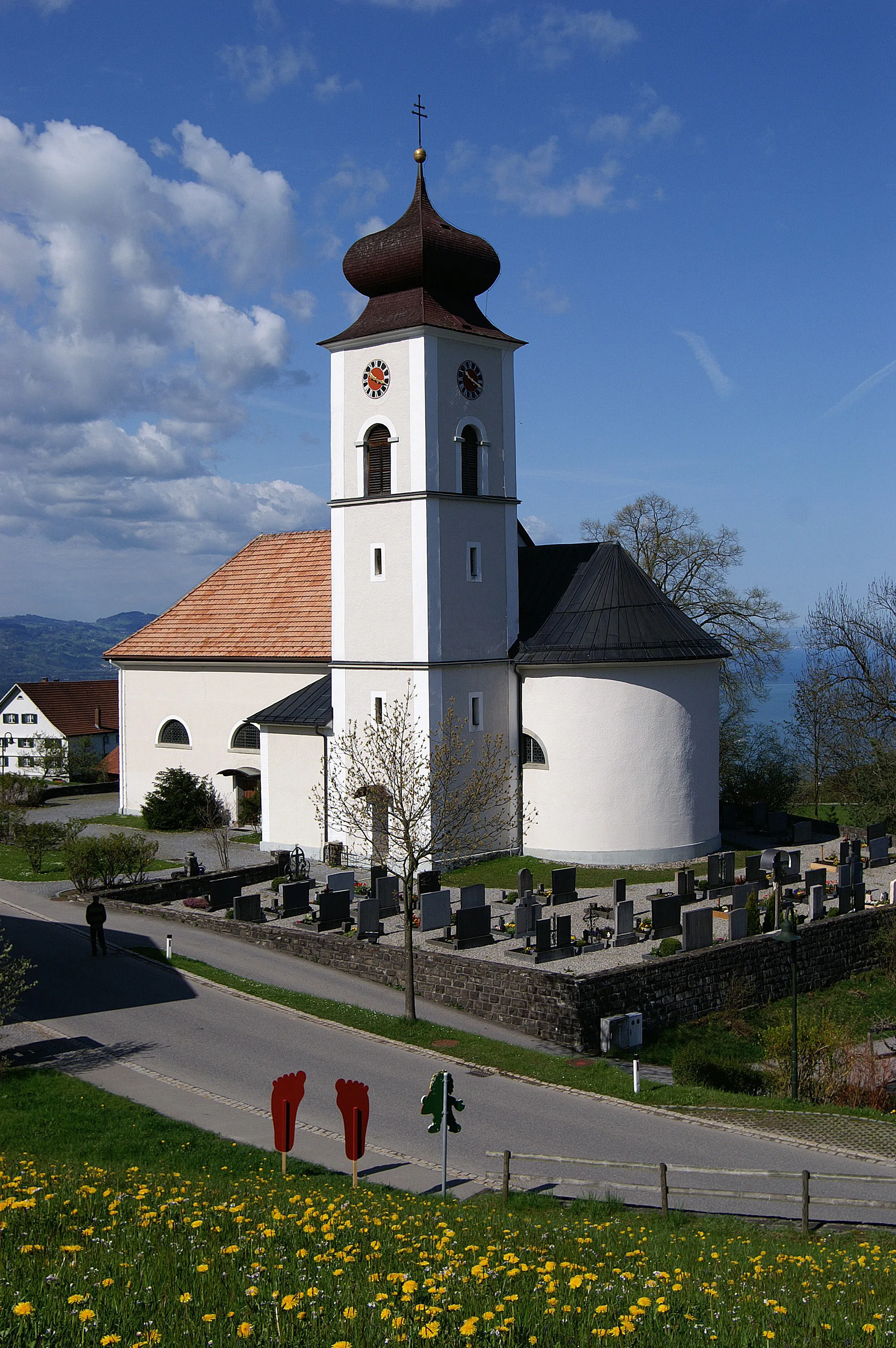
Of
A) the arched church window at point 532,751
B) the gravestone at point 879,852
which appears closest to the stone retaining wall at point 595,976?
the gravestone at point 879,852

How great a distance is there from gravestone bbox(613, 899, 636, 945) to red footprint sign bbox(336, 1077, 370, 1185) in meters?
12.1

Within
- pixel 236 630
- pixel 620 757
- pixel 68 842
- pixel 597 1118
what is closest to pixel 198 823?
pixel 236 630

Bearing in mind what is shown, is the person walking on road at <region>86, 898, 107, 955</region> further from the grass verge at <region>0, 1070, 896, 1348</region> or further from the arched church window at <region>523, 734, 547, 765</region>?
the arched church window at <region>523, 734, 547, 765</region>

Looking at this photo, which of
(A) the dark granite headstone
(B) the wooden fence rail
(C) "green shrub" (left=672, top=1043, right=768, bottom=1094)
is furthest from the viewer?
(A) the dark granite headstone

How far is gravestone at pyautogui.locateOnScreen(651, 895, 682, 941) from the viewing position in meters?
24.4

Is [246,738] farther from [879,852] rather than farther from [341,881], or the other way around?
[879,852]

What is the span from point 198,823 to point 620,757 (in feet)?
48.7

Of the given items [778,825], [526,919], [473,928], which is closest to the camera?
[473,928]

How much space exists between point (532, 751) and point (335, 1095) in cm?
1797

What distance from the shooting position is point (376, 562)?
31.9 m

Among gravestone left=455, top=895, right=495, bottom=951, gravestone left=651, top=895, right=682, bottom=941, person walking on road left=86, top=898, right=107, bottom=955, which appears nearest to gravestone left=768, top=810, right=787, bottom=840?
gravestone left=651, top=895, right=682, bottom=941

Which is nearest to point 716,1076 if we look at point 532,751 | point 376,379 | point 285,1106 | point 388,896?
point 285,1106

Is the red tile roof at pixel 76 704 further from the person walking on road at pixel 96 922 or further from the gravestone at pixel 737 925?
the gravestone at pixel 737 925

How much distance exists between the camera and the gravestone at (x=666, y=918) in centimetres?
2444
